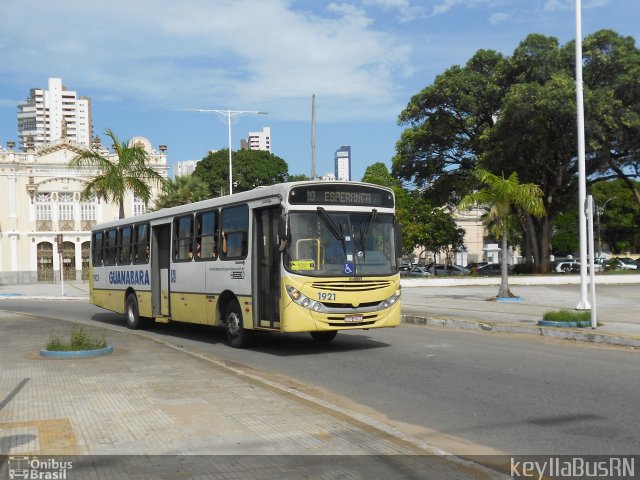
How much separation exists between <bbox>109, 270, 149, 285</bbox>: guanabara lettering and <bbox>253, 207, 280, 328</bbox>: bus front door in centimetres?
589

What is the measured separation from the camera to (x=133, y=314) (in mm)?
19203

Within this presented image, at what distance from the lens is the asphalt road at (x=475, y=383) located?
22.7 feet

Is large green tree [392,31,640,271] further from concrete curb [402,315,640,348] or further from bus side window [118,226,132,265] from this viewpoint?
bus side window [118,226,132,265]

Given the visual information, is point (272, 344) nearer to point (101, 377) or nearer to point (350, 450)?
point (101, 377)

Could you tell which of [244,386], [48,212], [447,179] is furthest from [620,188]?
[244,386]

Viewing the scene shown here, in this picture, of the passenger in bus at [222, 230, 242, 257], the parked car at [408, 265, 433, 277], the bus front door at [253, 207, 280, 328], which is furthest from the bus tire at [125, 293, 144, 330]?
the parked car at [408, 265, 433, 277]

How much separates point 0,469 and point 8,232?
60.2 m

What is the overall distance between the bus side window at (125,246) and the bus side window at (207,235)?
4549mm

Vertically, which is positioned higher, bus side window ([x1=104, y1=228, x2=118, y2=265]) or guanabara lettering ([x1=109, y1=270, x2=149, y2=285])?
bus side window ([x1=104, y1=228, x2=118, y2=265])

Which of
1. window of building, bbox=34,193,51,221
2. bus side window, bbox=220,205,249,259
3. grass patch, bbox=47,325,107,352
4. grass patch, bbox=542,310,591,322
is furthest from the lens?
window of building, bbox=34,193,51,221

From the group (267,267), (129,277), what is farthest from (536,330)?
(129,277)

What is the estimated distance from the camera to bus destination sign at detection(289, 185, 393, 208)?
1245 centimetres

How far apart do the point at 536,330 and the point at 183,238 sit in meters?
8.24

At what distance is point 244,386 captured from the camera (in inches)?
349
